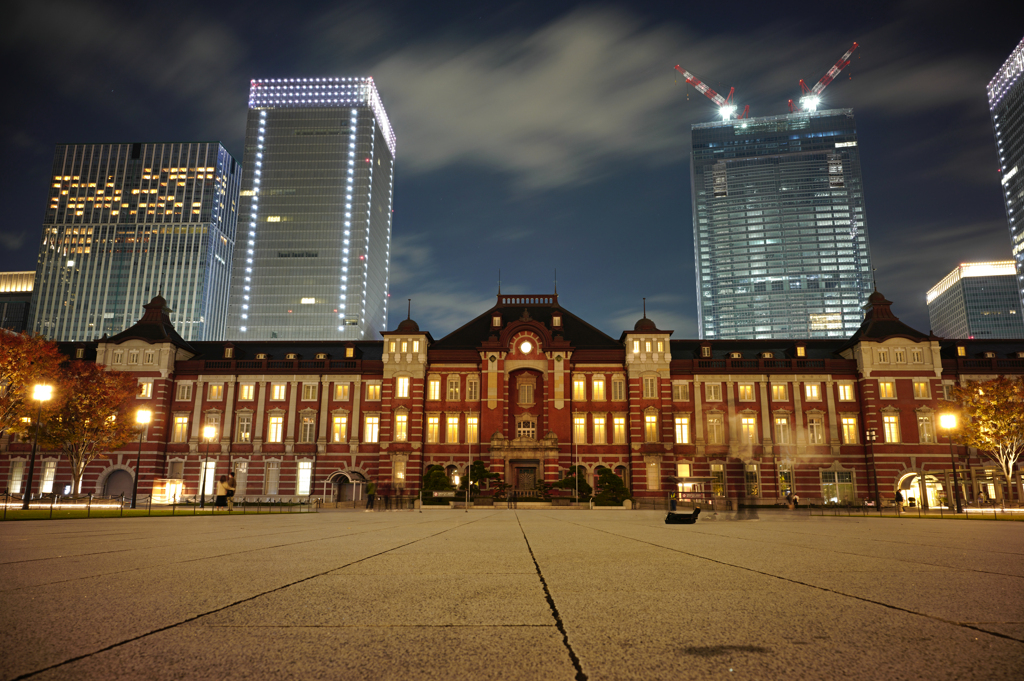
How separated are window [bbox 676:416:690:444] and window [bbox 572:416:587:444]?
861cm

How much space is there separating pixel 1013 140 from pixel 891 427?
174 m

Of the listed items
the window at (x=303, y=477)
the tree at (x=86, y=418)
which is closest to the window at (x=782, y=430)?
the window at (x=303, y=477)

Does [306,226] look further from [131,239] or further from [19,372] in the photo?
[19,372]

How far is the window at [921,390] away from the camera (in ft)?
179

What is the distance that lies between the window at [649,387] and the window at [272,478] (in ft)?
114

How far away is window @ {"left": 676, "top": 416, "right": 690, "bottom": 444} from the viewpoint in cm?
5625

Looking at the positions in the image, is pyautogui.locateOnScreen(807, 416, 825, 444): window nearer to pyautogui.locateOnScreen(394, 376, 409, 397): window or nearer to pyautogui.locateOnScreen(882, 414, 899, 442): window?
pyautogui.locateOnScreen(882, 414, 899, 442): window

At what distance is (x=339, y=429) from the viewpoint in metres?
57.8

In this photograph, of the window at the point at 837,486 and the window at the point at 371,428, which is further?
the window at the point at 371,428

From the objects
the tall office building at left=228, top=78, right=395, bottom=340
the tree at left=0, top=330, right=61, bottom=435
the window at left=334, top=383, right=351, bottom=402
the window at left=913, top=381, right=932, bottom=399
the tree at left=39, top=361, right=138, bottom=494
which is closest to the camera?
the tree at left=0, top=330, right=61, bottom=435

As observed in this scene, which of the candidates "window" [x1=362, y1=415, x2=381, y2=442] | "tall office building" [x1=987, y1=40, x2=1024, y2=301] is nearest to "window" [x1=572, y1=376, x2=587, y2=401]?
"window" [x1=362, y1=415, x2=381, y2=442]

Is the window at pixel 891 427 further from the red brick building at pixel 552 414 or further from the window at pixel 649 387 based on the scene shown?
the window at pixel 649 387

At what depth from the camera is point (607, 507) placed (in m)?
46.8

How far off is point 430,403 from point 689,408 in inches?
954
